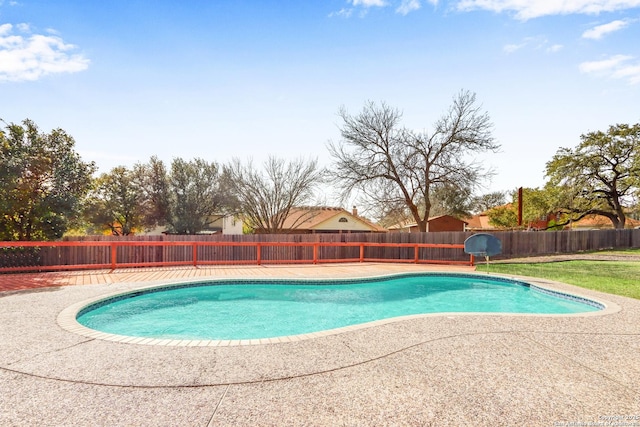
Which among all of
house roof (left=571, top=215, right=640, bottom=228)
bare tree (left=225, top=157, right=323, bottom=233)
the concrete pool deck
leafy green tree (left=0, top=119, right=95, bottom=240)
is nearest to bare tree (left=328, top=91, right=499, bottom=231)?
bare tree (left=225, top=157, right=323, bottom=233)

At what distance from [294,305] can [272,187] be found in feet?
61.6

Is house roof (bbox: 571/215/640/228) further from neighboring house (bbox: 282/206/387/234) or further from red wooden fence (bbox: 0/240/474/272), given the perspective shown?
red wooden fence (bbox: 0/240/474/272)

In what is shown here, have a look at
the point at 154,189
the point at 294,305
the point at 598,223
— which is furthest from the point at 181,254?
the point at 598,223

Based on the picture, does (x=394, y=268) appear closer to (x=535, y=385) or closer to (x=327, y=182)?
(x=535, y=385)

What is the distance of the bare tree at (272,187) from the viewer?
26.1 metres

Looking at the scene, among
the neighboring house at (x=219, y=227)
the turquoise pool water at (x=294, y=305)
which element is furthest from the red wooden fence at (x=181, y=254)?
the neighboring house at (x=219, y=227)

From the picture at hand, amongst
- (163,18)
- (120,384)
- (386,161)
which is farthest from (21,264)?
(386,161)

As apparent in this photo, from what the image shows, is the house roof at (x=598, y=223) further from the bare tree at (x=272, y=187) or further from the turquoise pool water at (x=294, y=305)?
the turquoise pool water at (x=294, y=305)

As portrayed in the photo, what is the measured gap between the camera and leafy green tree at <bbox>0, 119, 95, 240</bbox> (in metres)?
10.4

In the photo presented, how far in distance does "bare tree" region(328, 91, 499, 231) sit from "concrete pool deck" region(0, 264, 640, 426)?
1668cm

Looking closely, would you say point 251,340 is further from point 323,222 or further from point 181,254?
point 323,222

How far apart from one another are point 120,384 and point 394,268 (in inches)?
405

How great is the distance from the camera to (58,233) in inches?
463

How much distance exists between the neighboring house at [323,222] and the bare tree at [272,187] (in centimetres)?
206
